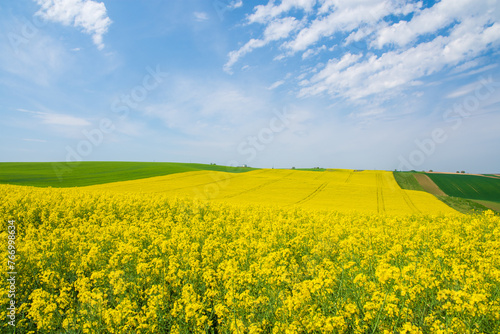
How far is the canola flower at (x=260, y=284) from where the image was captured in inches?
125

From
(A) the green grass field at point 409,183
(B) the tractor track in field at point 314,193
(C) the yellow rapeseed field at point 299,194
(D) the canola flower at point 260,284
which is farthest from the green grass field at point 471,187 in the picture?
(D) the canola flower at point 260,284

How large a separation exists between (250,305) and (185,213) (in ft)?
26.2

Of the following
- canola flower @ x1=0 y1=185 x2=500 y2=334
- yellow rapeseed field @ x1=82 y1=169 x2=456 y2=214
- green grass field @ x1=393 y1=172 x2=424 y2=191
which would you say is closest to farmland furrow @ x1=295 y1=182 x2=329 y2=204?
yellow rapeseed field @ x1=82 y1=169 x2=456 y2=214

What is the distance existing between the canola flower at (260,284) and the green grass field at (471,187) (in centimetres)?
2973

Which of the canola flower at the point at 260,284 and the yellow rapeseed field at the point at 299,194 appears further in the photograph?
the yellow rapeseed field at the point at 299,194

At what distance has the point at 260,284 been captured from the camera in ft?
13.2

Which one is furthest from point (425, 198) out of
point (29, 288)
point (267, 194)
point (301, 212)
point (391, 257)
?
point (29, 288)

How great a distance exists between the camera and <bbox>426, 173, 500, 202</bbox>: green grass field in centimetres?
3097

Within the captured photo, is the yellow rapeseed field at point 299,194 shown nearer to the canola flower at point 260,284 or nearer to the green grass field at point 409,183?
the green grass field at point 409,183

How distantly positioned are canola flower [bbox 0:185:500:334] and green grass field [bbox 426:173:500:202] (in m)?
29.7

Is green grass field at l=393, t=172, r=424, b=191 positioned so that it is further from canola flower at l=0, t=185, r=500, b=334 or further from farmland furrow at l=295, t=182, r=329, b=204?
canola flower at l=0, t=185, r=500, b=334

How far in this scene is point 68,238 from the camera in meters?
6.88

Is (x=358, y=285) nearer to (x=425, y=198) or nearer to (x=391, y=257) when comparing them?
(x=391, y=257)

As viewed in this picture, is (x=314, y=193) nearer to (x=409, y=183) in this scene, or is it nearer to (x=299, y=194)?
(x=299, y=194)
